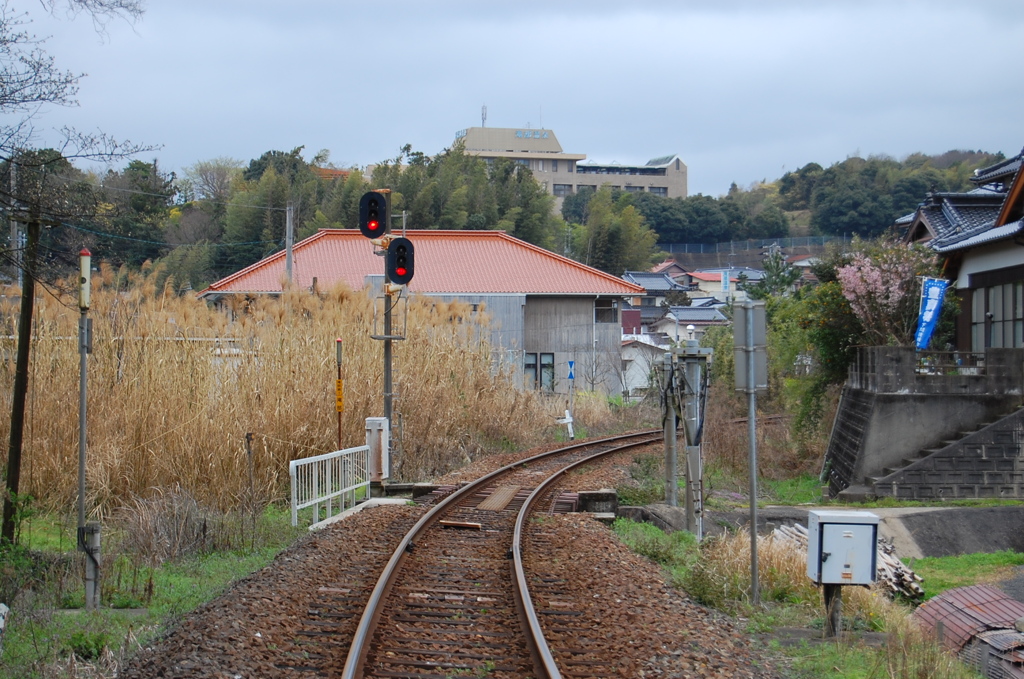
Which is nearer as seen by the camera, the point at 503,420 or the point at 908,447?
the point at 908,447

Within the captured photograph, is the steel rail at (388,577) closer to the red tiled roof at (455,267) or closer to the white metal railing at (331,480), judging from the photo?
the white metal railing at (331,480)

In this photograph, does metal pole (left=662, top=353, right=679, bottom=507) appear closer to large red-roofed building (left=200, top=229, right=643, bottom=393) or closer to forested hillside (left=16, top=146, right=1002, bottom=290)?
forested hillside (left=16, top=146, right=1002, bottom=290)

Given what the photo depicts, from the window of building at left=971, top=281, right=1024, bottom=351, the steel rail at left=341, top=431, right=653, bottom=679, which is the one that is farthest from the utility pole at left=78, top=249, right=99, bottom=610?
the window of building at left=971, top=281, right=1024, bottom=351

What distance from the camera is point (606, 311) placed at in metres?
38.1

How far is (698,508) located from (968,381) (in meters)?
8.79

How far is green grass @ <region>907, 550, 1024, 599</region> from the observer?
448 inches

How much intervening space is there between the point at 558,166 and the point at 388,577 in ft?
325

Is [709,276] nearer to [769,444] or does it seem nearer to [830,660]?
[769,444]

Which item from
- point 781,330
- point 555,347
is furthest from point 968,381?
point 555,347

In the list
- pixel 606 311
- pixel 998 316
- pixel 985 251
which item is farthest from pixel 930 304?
pixel 606 311

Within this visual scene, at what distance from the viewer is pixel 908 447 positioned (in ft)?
57.7

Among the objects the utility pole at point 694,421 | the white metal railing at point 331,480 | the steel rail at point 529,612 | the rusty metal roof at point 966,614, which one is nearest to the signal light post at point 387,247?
the white metal railing at point 331,480

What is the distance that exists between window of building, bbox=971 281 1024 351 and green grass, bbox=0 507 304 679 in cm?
1562

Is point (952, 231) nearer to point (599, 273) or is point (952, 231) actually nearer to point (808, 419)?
point (808, 419)
